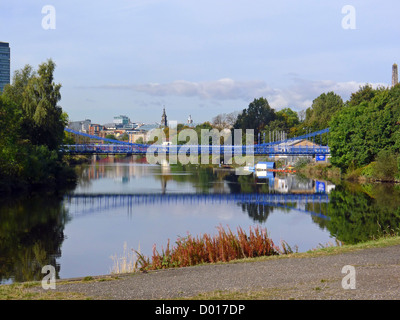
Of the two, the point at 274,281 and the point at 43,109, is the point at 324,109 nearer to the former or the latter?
the point at 43,109

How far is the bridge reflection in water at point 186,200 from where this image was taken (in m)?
30.2

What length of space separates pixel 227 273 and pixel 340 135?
43816 millimetres

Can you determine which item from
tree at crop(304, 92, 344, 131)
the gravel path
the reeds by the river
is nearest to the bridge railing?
tree at crop(304, 92, 344, 131)

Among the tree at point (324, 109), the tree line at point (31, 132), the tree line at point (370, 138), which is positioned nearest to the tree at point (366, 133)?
the tree line at point (370, 138)

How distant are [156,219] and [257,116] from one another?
7704cm

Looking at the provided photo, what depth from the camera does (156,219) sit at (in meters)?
25.5

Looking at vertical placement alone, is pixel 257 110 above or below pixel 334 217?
above

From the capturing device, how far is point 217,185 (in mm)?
44844

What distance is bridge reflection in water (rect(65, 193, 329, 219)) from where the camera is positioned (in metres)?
30.2

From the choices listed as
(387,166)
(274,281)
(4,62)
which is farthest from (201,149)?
(4,62)

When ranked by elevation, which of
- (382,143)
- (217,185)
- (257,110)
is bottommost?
(217,185)

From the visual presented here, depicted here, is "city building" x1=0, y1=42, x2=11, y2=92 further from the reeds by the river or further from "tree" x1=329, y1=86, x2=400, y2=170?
the reeds by the river
